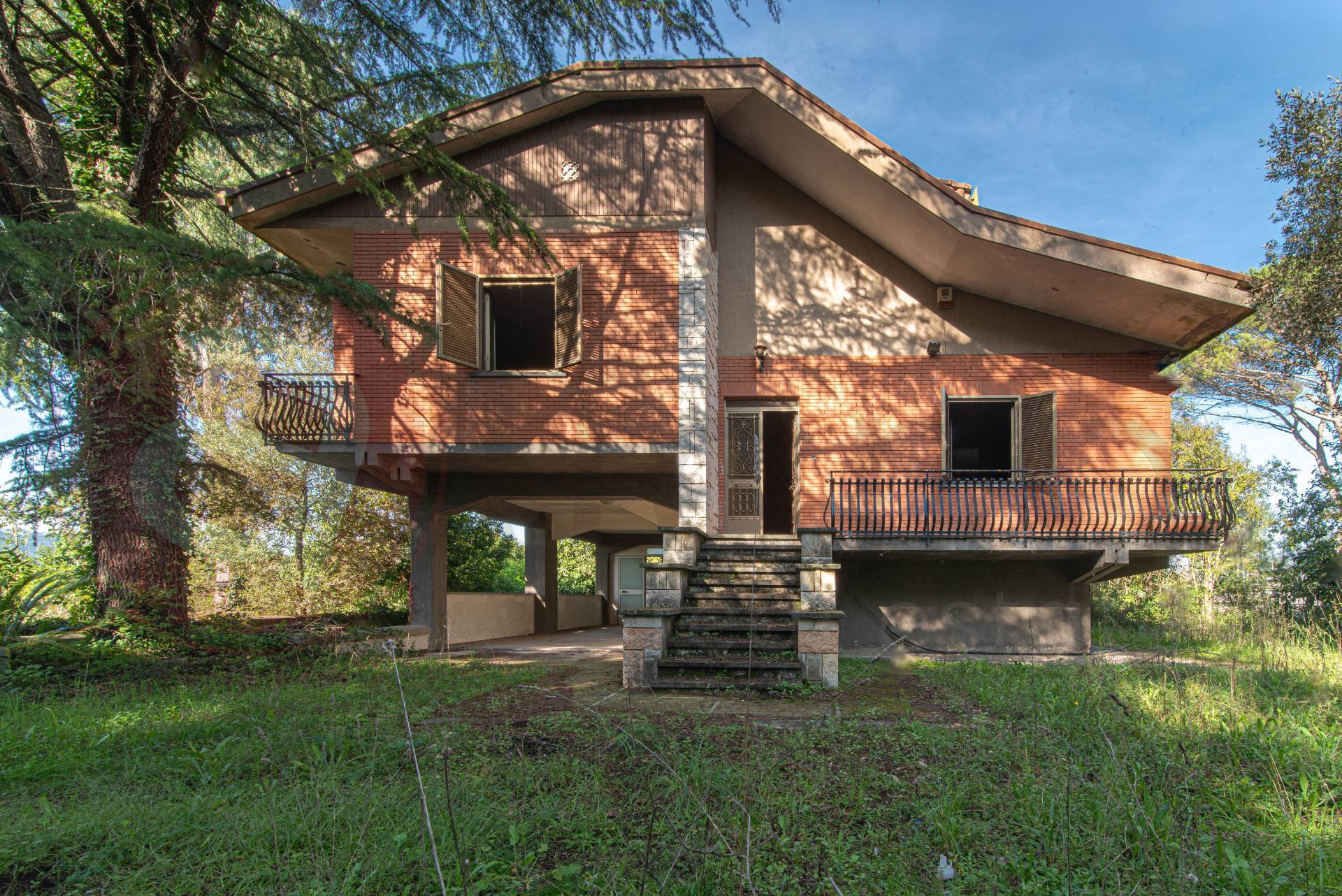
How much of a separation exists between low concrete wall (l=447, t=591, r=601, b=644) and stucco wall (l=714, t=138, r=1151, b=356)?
6.13 meters

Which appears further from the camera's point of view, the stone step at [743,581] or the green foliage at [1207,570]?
the green foliage at [1207,570]

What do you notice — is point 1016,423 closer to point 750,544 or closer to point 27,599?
point 750,544

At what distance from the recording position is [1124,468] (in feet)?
33.1

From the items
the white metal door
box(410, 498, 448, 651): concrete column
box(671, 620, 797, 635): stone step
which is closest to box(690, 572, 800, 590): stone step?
box(671, 620, 797, 635): stone step

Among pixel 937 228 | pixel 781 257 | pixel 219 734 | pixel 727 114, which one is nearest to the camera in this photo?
pixel 219 734

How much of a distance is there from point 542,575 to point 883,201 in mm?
9851

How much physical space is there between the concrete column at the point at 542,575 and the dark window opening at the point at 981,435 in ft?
25.5

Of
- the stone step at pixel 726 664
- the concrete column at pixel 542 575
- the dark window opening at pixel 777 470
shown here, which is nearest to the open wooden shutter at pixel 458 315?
the stone step at pixel 726 664

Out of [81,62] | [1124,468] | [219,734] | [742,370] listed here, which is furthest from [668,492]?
[81,62]

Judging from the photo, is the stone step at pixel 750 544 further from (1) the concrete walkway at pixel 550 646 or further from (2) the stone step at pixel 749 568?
(1) the concrete walkway at pixel 550 646

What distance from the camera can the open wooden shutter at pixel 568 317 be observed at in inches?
388

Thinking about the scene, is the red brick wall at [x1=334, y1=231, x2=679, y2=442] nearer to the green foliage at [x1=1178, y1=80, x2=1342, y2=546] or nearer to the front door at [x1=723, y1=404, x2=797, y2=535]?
the front door at [x1=723, y1=404, x2=797, y2=535]

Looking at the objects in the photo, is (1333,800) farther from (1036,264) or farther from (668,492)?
(668,492)

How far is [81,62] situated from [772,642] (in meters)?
10.0
